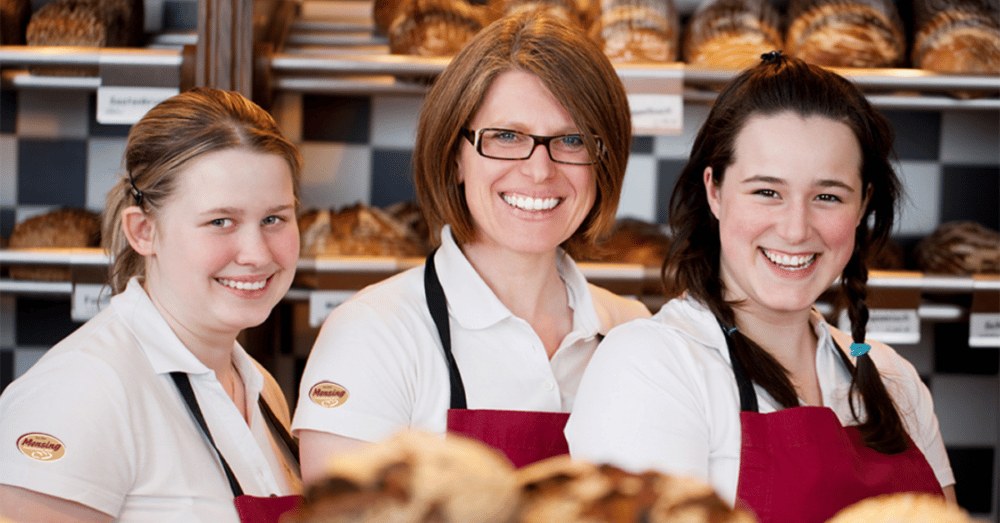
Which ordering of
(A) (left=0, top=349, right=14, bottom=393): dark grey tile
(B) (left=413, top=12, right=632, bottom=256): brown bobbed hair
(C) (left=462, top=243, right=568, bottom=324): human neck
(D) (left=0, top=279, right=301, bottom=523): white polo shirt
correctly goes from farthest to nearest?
(A) (left=0, top=349, right=14, bottom=393): dark grey tile → (C) (left=462, top=243, right=568, bottom=324): human neck → (B) (left=413, top=12, right=632, bottom=256): brown bobbed hair → (D) (left=0, top=279, right=301, bottom=523): white polo shirt

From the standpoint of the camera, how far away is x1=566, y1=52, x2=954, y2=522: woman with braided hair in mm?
1095

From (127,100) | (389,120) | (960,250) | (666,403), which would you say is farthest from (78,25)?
(960,250)

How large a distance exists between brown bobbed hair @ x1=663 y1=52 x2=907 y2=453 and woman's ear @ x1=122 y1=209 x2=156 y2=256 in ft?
2.69

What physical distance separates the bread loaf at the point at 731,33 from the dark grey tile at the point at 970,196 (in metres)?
0.68

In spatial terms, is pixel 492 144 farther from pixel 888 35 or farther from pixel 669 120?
pixel 888 35

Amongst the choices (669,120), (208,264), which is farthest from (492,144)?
(669,120)

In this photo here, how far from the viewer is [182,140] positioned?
126 cm

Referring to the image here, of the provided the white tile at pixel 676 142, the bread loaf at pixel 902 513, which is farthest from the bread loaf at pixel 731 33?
the bread loaf at pixel 902 513

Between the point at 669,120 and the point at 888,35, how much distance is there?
2.27 feet

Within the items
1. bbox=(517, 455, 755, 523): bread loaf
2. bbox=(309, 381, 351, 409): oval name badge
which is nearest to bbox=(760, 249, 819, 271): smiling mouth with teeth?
bbox=(309, 381, 351, 409): oval name badge

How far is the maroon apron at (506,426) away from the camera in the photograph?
129 centimetres

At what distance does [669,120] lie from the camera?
1970 mm

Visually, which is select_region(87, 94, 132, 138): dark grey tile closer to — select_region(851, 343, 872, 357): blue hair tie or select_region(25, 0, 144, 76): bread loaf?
select_region(25, 0, 144, 76): bread loaf

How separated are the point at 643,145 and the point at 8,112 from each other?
181 cm
